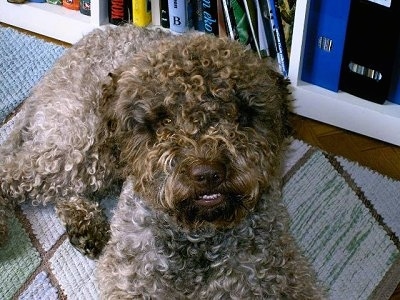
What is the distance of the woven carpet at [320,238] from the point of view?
6.81ft

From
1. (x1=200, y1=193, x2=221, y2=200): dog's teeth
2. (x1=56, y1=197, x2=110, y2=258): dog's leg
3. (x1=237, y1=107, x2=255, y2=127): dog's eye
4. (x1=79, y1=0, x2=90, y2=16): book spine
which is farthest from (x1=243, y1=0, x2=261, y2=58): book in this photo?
(x1=200, y1=193, x2=221, y2=200): dog's teeth

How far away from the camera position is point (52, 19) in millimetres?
2936

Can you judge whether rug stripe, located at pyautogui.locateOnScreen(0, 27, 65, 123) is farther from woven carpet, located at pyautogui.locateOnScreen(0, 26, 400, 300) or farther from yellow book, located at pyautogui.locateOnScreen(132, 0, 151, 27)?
yellow book, located at pyautogui.locateOnScreen(132, 0, 151, 27)

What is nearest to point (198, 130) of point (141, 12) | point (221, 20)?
point (221, 20)

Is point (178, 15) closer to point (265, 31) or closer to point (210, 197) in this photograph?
point (265, 31)

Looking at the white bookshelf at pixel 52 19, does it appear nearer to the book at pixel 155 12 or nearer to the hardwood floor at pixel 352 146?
the book at pixel 155 12

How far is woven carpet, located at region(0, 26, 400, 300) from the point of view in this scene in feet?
6.81

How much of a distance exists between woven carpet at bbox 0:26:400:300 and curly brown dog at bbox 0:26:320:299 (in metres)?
0.07

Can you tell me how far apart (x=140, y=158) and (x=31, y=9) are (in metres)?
1.58

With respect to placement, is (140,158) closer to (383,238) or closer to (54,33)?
(383,238)

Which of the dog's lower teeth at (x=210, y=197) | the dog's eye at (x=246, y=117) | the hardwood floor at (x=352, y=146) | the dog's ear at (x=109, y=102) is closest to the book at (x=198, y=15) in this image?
the hardwood floor at (x=352, y=146)

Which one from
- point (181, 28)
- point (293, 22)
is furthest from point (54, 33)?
point (293, 22)

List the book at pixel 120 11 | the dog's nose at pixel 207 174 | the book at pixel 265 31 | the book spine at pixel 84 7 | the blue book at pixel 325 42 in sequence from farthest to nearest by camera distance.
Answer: the book spine at pixel 84 7
the book at pixel 120 11
the book at pixel 265 31
the blue book at pixel 325 42
the dog's nose at pixel 207 174

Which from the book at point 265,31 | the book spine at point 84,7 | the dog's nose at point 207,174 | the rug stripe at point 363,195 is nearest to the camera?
the dog's nose at point 207,174
